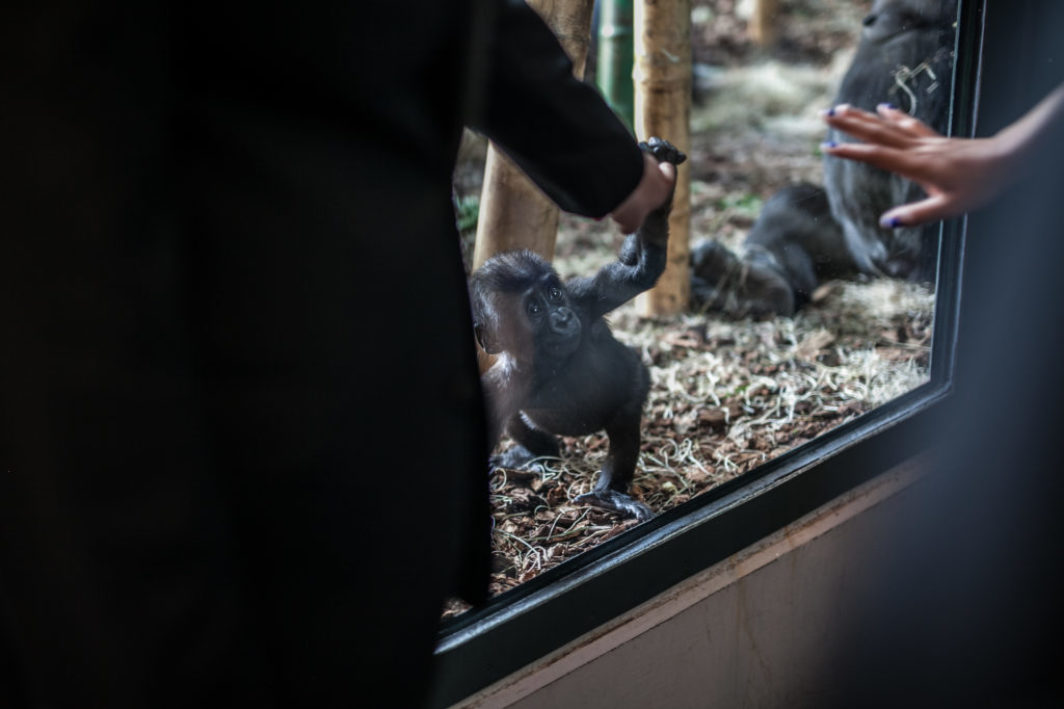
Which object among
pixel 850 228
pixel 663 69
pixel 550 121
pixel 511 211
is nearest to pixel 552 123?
pixel 550 121

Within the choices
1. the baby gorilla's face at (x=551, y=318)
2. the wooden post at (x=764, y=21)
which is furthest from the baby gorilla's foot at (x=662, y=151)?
the wooden post at (x=764, y=21)

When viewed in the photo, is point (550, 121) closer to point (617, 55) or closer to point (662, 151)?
point (662, 151)

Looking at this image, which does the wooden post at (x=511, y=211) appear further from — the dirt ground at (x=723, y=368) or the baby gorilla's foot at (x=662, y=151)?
the baby gorilla's foot at (x=662, y=151)

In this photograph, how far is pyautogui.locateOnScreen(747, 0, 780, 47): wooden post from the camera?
4.72 m

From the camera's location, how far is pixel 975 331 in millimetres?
1650

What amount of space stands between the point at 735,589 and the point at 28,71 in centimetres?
122

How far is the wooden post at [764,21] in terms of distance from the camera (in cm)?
472

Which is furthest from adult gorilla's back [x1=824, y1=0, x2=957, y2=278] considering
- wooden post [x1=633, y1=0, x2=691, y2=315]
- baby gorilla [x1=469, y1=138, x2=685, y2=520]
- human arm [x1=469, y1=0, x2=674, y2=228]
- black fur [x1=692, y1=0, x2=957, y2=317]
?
human arm [x1=469, y1=0, x2=674, y2=228]

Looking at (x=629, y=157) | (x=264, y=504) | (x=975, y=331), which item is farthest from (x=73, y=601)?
(x=975, y=331)

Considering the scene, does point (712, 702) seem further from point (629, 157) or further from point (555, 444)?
point (629, 157)

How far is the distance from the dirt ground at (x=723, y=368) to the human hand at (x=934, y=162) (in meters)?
0.54

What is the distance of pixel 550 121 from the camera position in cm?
80

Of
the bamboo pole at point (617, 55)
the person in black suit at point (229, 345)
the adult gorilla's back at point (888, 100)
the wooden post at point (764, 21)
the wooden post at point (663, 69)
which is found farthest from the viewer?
the wooden post at point (764, 21)

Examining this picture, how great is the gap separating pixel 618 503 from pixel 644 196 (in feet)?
2.26
